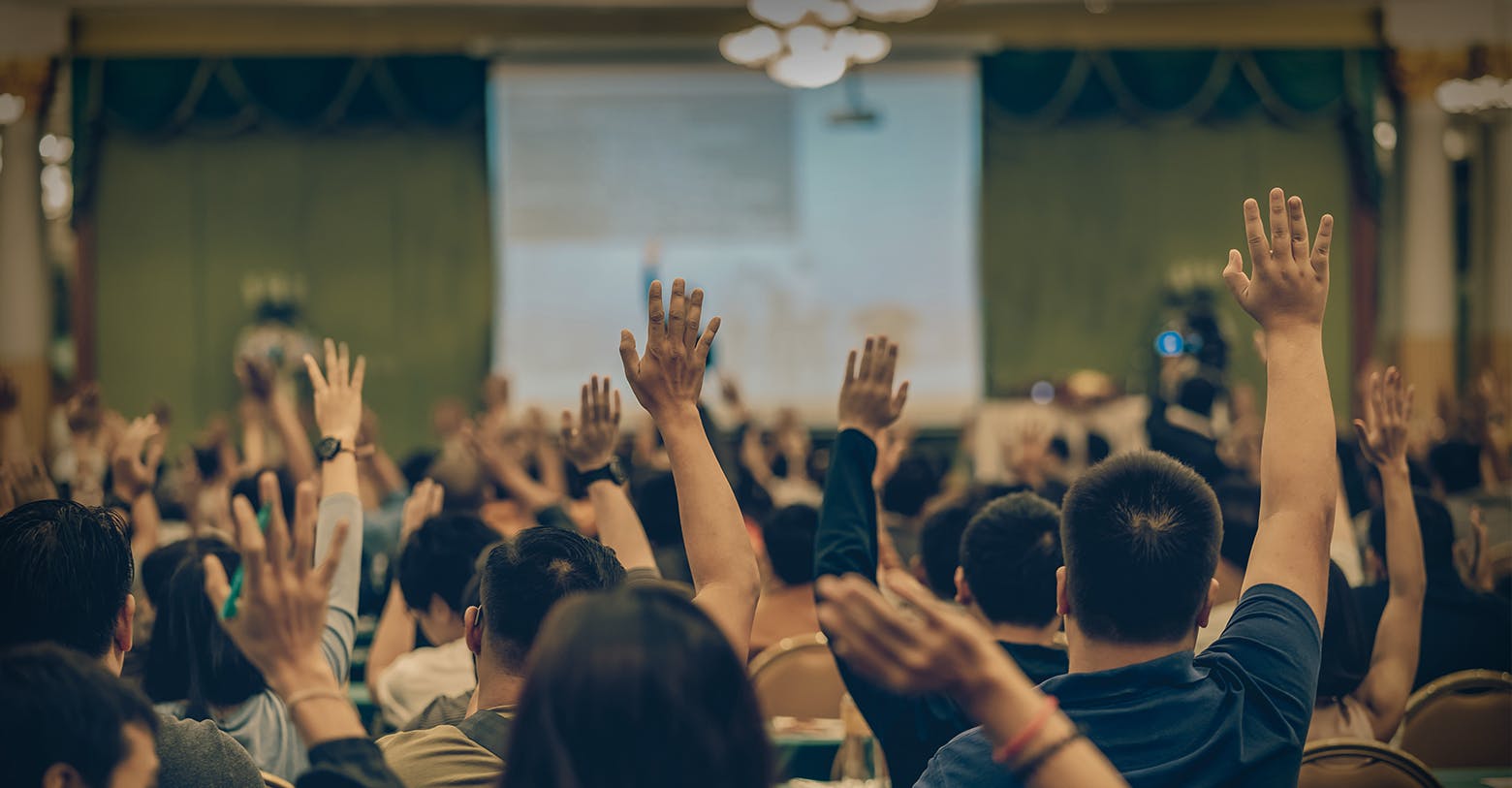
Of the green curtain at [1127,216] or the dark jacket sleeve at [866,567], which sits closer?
the dark jacket sleeve at [866,567]

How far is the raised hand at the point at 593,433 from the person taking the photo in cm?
246

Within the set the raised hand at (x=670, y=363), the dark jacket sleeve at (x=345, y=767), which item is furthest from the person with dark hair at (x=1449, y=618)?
the dark jacket sleeve at (x=345, y=767)

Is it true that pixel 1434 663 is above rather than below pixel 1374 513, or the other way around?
below

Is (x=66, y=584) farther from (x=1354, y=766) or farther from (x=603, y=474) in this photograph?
(x=1354, y=766)

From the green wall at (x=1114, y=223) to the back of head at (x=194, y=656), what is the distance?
9527 mm

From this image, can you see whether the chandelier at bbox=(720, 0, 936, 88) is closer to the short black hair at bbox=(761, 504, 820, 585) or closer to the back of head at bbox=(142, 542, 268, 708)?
the short black hair at bbox=(761, 504, 820, 585)

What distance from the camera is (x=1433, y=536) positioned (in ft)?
10.7

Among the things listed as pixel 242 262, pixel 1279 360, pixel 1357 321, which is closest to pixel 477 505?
pixel 1279 360

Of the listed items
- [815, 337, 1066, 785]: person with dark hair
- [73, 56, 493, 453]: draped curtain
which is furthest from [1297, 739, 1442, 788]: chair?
[73, 56, 493, 453]: draped curtain

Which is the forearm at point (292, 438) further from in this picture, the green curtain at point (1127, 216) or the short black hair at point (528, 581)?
the green curtain at point (1127, 216)

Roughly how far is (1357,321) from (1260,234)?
10609 mm

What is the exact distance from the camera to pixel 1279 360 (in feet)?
5.77

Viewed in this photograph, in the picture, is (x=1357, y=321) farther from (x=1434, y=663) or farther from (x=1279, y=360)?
(x=1279, y=360)

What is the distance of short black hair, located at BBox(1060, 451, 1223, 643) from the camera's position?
1.57m
